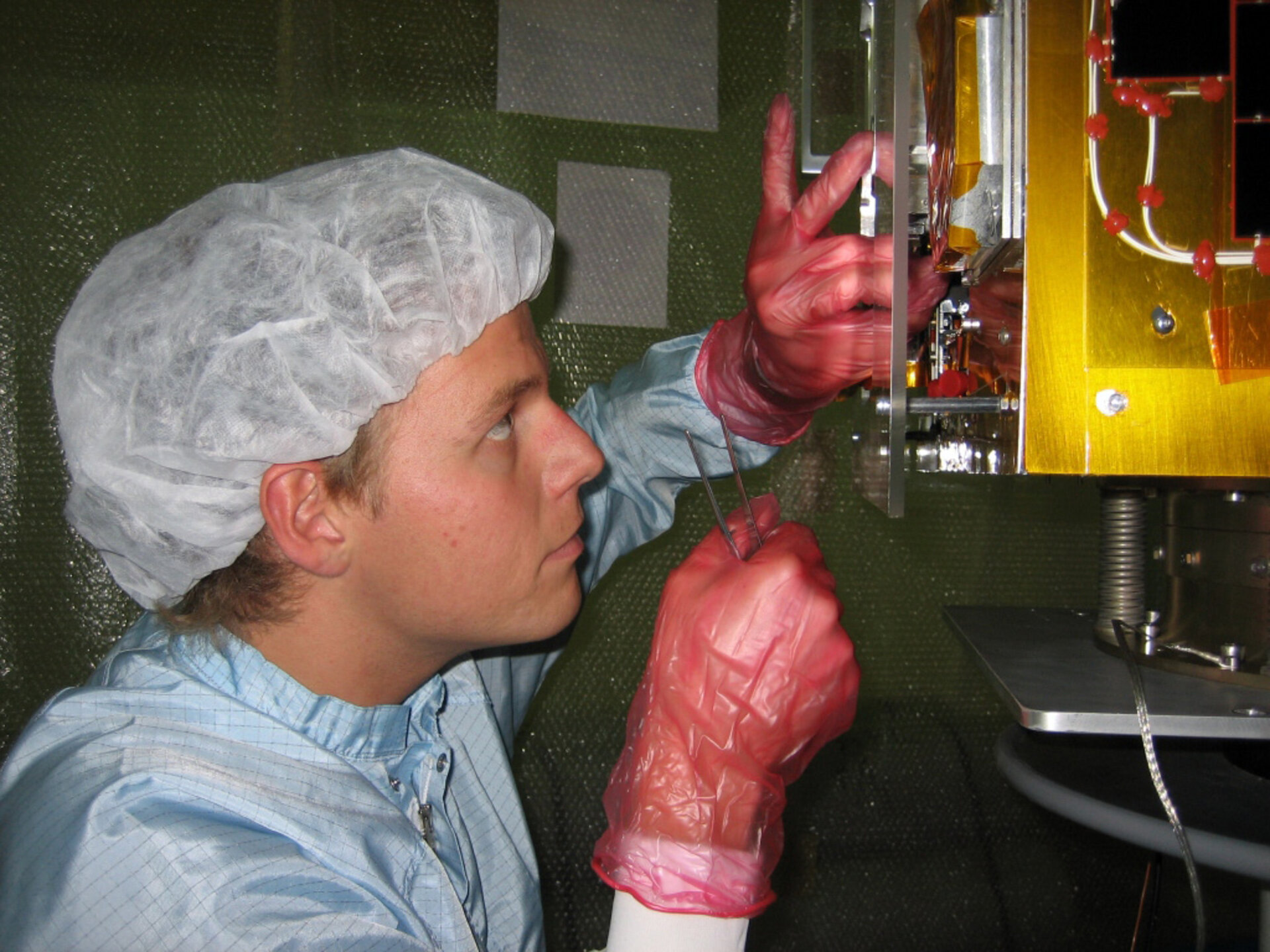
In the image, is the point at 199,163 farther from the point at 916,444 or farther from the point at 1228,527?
the point at 1228,527

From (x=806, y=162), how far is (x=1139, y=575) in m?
0.65

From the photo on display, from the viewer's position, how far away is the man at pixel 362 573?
82cm

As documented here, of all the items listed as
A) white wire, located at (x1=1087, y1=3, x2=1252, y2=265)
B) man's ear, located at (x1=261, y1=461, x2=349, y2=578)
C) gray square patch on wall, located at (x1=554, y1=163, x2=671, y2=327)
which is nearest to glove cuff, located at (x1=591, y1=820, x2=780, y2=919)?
man's ear, located at (x1=261, y1=461, x2=349, y2=578)

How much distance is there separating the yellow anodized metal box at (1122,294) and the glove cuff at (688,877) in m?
0.46

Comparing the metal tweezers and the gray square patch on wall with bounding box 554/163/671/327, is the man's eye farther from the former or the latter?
the gray square patch on wall with bounding box 554/163/671/327

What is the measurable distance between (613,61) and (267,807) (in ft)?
5.49

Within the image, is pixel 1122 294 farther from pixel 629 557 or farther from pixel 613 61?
pixel 613 61

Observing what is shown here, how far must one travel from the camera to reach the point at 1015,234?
749 millimetres

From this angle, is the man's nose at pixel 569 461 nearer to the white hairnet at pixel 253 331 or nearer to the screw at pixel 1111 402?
the white hairnet at pixel 253 331

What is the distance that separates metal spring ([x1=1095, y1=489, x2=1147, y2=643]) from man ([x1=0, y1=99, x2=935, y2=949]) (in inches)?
16.0

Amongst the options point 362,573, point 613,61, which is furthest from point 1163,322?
point 613,61

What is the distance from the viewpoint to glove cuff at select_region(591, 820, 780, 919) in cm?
82

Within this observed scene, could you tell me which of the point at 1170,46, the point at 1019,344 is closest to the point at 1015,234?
the point at 1019,344

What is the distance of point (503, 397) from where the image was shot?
3.06 feet
